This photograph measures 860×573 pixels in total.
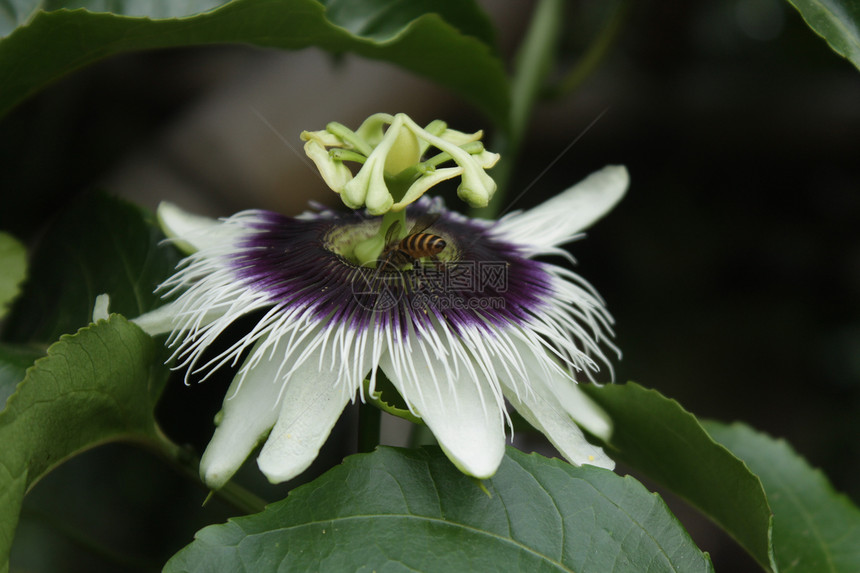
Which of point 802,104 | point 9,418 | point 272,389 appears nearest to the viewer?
point 9,418

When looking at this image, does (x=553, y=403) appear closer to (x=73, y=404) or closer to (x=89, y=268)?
(x=73, y=404)

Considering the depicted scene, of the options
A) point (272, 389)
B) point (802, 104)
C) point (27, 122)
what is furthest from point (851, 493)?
point (27, 122)

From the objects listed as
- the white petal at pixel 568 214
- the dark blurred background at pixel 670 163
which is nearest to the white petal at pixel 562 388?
the white petal at pixel 568 214

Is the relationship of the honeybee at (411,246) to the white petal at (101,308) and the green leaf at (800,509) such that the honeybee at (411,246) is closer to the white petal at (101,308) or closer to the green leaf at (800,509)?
the white petal at (101,308)

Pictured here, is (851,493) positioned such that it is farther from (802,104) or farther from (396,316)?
(396,316)

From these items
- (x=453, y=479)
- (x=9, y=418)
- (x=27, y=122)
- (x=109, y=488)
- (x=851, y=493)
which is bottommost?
(x=109, y=488)

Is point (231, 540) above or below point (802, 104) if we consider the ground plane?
below

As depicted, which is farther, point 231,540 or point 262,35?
point 262,35

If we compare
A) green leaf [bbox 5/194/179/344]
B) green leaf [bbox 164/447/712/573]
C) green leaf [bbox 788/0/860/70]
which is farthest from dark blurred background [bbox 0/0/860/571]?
green leaf [bbox 788/0/860/70]
